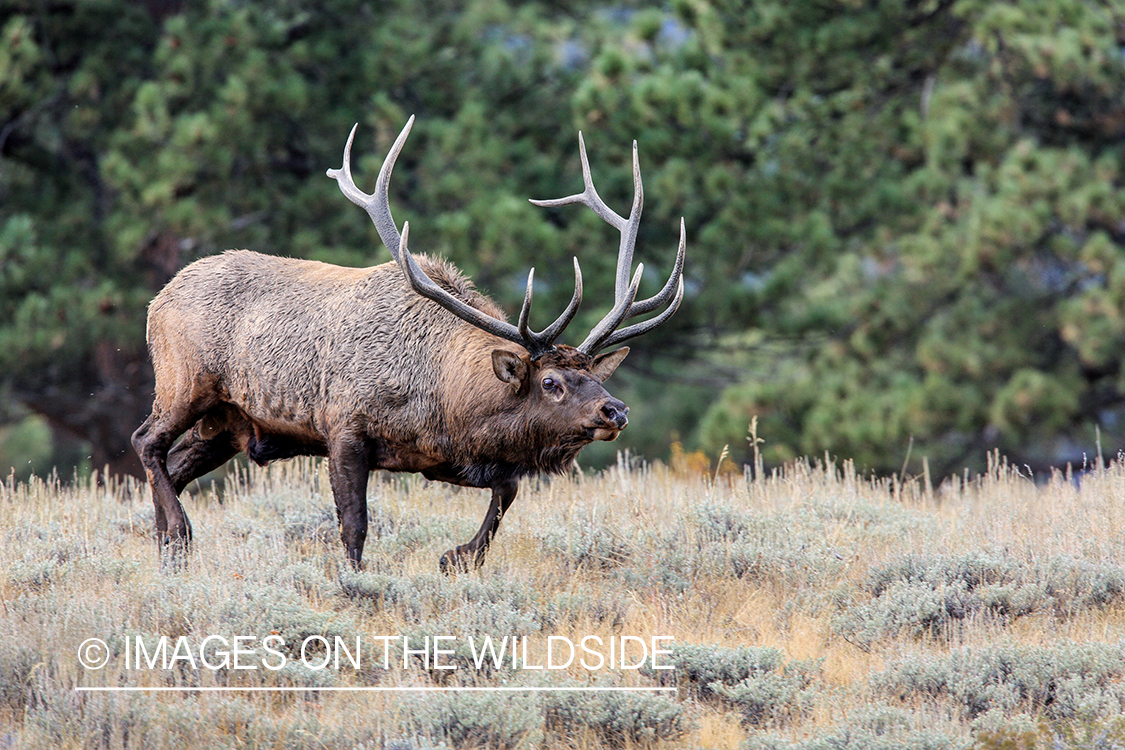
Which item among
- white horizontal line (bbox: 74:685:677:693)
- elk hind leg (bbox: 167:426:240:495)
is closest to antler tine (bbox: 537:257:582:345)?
white horizontal line (bbox: 74:685:677:693)

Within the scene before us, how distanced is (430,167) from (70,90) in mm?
4071

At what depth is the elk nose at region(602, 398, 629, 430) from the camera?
5.97m

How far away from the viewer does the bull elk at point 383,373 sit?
6348mm

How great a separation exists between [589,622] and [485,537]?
1.01m

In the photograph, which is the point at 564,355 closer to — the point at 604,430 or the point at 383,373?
the point at 604,430

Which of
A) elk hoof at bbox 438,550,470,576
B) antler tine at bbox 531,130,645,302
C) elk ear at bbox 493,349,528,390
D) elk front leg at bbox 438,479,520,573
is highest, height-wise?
antler tine at bbox 531,130,645,302

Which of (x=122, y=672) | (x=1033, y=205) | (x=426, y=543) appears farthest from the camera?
(x=1033, y=205)

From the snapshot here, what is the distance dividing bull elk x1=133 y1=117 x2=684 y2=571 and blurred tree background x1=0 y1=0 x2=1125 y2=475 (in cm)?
692

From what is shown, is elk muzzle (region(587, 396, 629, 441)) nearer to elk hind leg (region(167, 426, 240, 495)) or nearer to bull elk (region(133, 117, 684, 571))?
bull elk (region(133, 117, 684, 571))

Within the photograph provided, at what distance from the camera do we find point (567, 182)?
1583 centimetres

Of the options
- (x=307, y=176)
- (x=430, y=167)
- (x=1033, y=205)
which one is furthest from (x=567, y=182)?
(x=1033, y=205)

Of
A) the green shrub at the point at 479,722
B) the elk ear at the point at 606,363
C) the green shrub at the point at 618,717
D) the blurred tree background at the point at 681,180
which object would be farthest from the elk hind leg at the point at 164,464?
the blurred tree background at the point at 681,180

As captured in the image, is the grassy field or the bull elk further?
the bull elk

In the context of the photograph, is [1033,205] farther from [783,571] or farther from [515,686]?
[515,686]
